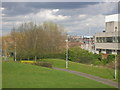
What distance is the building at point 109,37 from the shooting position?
57.7m

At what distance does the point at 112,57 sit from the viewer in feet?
153

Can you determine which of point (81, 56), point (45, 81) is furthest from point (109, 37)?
point (45, 81)

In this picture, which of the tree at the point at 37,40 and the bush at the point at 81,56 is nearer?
the bush at the point at 81,56

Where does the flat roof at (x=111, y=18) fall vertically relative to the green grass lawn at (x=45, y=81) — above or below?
above

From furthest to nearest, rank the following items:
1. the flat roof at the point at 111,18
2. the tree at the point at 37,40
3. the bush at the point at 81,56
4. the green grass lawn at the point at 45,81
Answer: the flat roof at the point at 111,18 < the tree at the point at 37,40 < the bush at the point at 81,56 < the green grass lawn at the point at 45,81

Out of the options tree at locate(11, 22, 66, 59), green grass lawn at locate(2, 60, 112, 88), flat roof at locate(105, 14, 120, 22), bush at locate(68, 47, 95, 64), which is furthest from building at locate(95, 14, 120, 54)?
green grass lawn at locate(2, 60, 112, 88)

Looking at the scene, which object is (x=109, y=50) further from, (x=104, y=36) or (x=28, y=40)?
(x=28, y=40)

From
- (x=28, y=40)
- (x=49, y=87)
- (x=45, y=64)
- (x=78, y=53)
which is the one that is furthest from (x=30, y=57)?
(x=49, y=87)

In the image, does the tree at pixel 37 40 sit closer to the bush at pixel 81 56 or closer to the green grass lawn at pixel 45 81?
the bush at pixel 81 56

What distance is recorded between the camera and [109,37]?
5997 centimetres

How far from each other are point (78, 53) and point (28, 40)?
14.4 meters

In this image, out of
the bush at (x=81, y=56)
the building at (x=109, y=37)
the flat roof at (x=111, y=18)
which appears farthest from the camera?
the flat roof at (x=111, y=18)

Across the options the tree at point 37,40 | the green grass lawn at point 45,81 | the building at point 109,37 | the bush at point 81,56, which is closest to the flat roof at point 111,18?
the building at point 109,37

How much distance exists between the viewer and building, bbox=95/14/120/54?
57.7 m
